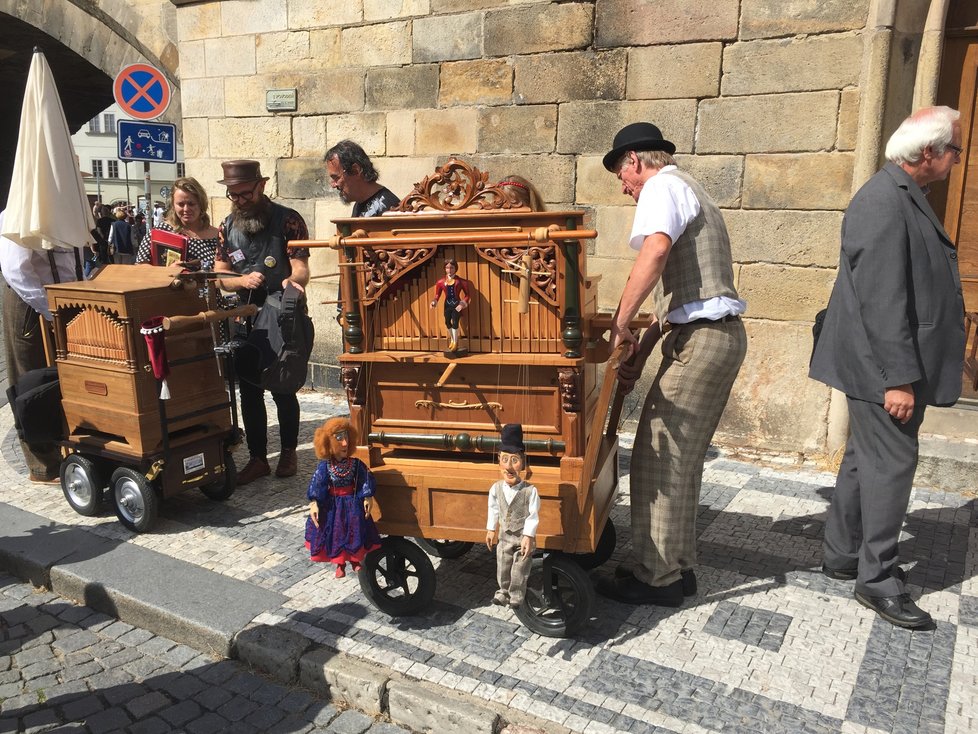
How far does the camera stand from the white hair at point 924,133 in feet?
9.77

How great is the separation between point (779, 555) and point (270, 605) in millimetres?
2359

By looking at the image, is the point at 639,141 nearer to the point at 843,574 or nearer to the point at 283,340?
the point at 843,574

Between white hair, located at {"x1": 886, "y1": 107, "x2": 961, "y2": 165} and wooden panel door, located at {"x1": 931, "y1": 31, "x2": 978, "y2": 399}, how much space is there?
7.45 feet

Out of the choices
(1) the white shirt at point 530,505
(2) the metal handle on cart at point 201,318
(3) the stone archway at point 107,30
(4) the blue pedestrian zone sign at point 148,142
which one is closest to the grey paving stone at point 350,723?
(1) the white shirt at point 530,505

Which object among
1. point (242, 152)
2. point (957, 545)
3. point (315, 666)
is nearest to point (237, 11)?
point (242, 152)

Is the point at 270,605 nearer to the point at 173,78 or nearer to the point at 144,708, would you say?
the point at 144,708

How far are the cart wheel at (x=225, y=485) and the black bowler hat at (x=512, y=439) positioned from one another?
230cm

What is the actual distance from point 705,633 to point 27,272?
4408 mm

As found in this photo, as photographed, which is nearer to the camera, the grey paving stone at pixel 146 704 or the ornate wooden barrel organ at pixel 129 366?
the grey paving stone at pixel 146 704

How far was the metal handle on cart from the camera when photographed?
4090 millimetres

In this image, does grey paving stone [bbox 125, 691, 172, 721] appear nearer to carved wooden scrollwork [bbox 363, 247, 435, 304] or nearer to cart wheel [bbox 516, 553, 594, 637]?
cart wheel [bbox 516, 553, 594, 637]

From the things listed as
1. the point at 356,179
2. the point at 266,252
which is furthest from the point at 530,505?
the point at 266,252

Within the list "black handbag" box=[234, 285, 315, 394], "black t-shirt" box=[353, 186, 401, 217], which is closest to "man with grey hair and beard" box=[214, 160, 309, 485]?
"black handbag" box=[234, 285, 315, 394]

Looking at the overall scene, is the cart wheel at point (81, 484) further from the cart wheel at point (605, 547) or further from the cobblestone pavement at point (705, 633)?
the cart wheel at point (605, 547)
